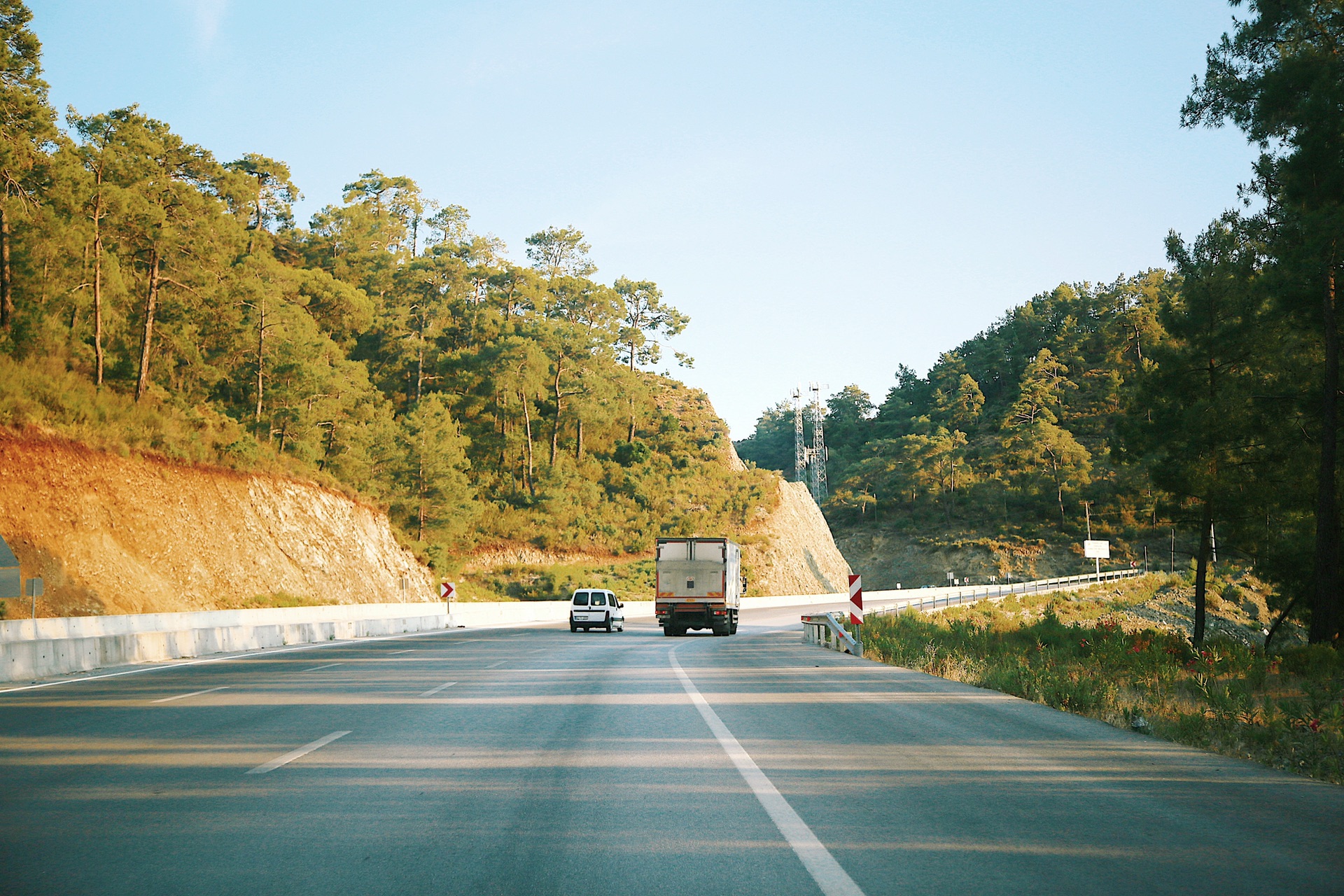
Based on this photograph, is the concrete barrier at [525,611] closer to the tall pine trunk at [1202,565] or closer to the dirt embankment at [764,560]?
the dirt embankment at [764,560]

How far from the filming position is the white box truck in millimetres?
42156

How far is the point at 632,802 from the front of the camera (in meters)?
7.29

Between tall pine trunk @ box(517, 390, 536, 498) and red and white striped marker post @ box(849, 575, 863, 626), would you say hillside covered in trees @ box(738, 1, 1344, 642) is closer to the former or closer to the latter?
red and white striped marker post @ box(849, 575, 863, 626)

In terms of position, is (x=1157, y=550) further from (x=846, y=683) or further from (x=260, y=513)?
(x=846, y=683)

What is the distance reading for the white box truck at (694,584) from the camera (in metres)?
42.2

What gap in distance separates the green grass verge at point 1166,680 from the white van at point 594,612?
12593mm

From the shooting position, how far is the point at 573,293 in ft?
357

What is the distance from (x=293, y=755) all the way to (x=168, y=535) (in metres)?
41.5

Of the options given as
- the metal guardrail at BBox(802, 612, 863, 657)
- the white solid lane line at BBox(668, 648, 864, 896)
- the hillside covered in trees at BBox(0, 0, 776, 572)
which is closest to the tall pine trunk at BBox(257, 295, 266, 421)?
the hillside covered in trees at BBox(0, 0, 776, 572)

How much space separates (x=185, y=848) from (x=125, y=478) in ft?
146

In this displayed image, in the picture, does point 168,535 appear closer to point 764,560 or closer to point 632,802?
point 632,802

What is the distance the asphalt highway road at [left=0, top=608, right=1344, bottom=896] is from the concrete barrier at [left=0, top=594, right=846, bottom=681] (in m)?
5.13

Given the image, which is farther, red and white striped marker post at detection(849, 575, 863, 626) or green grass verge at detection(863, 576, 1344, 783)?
red and white striped marker post at detection(849, 575, 863, 626)

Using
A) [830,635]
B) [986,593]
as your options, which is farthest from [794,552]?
[830,635]
